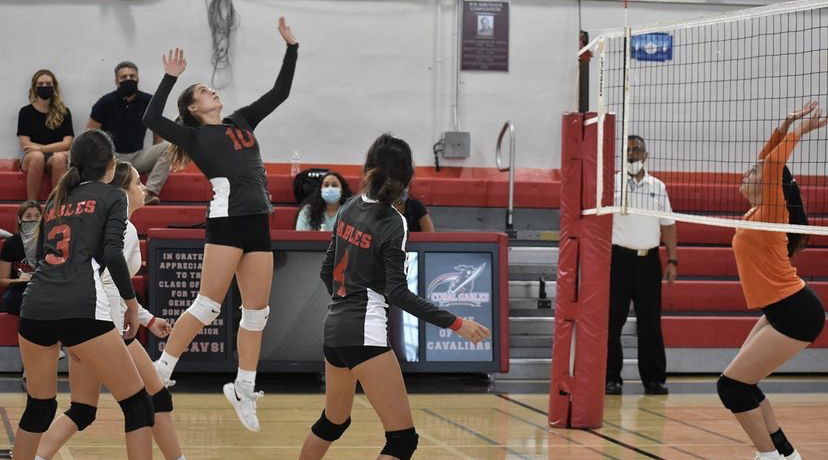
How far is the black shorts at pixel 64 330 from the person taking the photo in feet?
14.9

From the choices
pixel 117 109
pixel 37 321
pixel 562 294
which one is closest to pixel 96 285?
pixel 37 321

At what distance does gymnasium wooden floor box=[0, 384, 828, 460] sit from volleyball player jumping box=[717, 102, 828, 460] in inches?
29.6

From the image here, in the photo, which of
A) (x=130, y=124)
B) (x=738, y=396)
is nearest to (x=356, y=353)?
(x=738, y=396)

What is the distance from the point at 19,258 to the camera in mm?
9445

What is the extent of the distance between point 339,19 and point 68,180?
861cm

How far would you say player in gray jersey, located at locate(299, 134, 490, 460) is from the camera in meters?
4.49

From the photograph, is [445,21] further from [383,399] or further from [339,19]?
[383,399]

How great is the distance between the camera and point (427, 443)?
6934 millimetres

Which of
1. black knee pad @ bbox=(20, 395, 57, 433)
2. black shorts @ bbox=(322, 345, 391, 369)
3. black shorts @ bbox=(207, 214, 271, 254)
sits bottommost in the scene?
black knee pad @ bbox=(20, 395, 57, 433)

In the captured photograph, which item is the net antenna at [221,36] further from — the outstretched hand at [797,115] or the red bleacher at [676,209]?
the outstretched hand at [797,115]

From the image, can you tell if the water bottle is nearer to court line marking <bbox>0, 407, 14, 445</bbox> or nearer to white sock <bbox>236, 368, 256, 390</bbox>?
court line marking <bbox>0, 407, 14, 445</bbox>

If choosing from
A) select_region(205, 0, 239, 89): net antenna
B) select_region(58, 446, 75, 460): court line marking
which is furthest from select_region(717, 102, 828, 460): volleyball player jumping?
select_region(205, 0, 239, 89): net antenna

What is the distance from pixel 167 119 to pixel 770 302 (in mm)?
3305

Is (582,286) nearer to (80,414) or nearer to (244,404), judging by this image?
(244,404)
